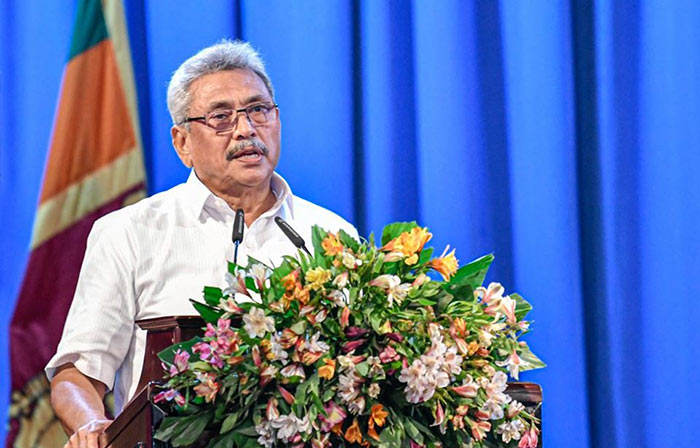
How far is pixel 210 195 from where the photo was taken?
2.22m

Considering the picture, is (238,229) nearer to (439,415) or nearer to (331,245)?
(331,245)

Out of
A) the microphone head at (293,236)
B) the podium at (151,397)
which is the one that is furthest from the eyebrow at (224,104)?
the podium at (151,397)

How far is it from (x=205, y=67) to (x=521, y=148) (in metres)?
0.82

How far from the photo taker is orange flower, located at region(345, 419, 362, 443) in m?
1.26

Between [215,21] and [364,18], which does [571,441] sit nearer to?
[364,18]

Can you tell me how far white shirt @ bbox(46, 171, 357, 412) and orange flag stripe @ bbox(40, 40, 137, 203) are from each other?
0.30 m

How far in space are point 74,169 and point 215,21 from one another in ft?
1.71

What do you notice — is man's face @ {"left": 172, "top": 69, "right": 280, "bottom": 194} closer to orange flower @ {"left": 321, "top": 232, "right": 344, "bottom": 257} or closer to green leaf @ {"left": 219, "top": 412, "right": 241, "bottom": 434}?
orange flower @ {"left": 321, "top": 232, "right": 344, "bottom": 257}

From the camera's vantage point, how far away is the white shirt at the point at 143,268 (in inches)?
79.9

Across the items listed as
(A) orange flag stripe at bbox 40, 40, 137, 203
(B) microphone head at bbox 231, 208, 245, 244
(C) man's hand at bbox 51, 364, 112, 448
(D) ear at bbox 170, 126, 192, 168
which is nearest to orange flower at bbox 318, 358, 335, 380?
(B) microphone head at bbox 231, 208, 245, 244

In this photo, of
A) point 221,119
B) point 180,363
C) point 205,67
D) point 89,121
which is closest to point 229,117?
point 221,119

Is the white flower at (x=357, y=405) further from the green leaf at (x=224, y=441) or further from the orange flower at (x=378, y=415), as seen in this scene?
the green leaf at (x=224, y=441)

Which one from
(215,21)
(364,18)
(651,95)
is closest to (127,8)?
(215,21)

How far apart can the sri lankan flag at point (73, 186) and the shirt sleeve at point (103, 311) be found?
295 millimetres
